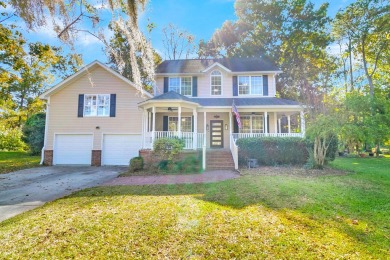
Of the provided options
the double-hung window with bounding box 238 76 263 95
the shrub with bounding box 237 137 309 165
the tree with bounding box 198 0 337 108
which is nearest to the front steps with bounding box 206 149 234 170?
the shrub with bounding box 237 137 309 165

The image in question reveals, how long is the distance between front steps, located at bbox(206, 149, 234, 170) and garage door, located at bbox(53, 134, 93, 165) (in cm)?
801

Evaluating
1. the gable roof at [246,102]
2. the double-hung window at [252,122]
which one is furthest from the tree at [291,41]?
the double-hung window at [252,122]

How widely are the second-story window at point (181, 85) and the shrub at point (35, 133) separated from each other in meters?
11.4

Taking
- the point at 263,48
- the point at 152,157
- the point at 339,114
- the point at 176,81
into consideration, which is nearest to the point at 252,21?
the point at 263,48

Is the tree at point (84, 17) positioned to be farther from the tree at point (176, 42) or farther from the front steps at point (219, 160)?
the tree at point (176, 42)

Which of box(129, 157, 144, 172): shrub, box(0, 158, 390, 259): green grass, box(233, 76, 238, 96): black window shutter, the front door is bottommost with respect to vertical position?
box(0, 158, 390, 259): green grass

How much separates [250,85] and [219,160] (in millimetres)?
7175

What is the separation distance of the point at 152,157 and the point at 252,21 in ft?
72.4

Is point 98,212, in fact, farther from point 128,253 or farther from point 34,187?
point 34,187

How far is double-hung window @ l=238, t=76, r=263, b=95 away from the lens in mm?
15680

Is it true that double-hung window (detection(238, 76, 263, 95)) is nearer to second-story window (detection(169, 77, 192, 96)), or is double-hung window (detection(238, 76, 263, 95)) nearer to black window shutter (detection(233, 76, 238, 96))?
black window shutter (detection(233, 76, 238, 96))

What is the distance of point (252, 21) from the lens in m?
25.2

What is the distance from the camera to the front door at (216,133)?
14.8 m

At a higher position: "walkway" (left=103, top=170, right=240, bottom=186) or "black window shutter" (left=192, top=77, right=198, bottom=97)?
"black window shutter" (left=192, top=77, right=198, bottom=97)
